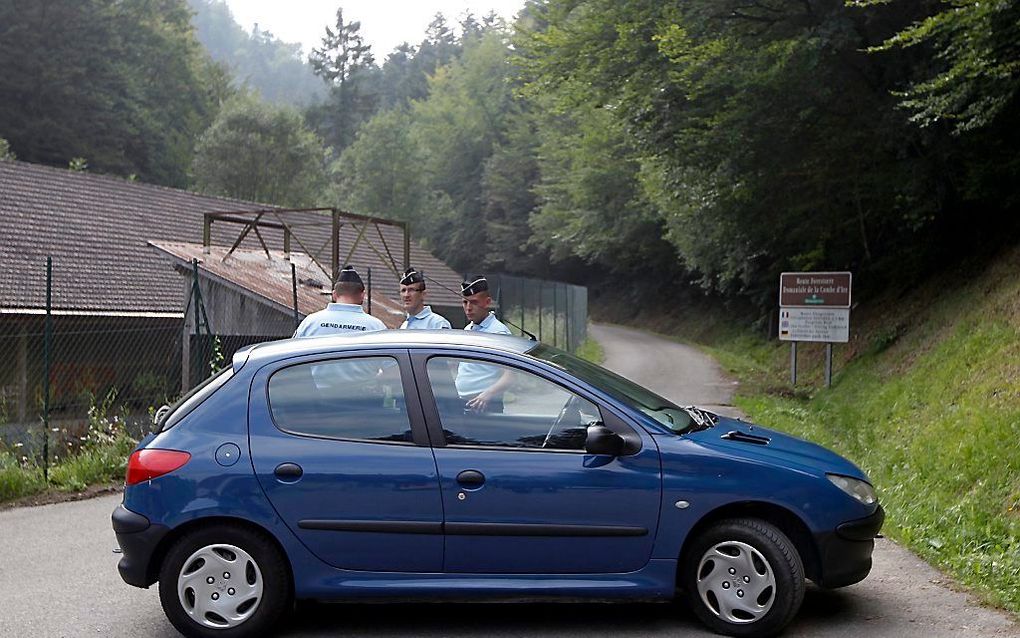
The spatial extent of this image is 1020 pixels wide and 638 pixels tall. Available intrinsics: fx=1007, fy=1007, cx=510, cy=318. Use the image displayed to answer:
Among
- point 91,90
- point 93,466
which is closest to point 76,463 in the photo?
point 93,466

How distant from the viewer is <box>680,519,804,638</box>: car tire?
5.00 metres

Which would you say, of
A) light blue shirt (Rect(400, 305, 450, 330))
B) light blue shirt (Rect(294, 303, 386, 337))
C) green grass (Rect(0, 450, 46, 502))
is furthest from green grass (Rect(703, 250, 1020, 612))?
green grass (Rect(0, 450, 46, 502))

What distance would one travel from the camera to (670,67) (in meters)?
18.7

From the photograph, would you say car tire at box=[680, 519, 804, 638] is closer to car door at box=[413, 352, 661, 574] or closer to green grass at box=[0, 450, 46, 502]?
car door at box=[413, 352, 661, 574]

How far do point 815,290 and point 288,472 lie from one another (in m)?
15.7

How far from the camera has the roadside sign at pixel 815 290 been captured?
1878 centimetres

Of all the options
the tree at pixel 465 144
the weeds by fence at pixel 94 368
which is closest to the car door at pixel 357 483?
the weeds by fence at pixel 94 368

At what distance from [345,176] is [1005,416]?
59.7m

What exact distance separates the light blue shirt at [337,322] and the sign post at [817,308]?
42.9ft

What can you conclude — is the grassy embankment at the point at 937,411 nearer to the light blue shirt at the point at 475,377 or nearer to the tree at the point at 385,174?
the light blue shirt at the point at 475,377

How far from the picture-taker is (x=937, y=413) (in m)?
11.9

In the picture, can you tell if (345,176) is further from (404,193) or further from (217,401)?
(217,401)

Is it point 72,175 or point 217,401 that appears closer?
point 217,401

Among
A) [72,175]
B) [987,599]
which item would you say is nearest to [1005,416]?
[987,599]
